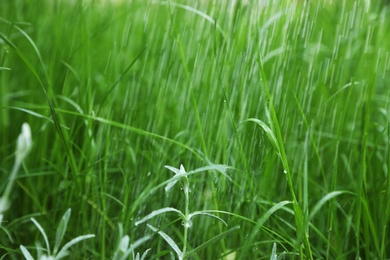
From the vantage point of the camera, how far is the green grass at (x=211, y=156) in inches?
41.3

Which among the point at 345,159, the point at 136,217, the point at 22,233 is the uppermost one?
the point at 345,159

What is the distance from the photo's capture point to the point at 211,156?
45.0 inches

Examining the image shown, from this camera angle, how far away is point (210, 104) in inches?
47.8

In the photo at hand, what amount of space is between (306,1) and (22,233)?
0.73m

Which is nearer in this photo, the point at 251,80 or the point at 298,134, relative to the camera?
the point at 251,80

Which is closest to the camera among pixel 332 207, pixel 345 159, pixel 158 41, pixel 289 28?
pixel 332 207

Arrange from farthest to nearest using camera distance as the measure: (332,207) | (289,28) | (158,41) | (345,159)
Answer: (158,41) → (345,159) → (289,28) → (332,207)

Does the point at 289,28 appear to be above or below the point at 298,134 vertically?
above

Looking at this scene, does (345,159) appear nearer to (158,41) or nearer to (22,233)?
(158,41)

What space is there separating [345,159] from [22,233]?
67 centimetres

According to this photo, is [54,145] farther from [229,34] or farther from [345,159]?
[345,159]

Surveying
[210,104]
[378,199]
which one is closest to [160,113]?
[210,104]

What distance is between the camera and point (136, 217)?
1077 mm

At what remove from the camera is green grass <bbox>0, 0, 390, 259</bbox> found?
1048 millimetres
